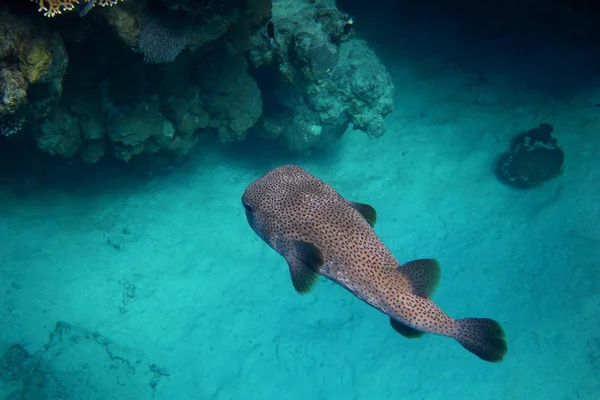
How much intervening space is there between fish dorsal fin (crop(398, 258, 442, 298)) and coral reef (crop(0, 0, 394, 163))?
179 inches

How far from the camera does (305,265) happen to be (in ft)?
11.1

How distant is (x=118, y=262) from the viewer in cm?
873

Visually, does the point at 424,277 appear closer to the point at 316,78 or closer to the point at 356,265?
the point at 356,265

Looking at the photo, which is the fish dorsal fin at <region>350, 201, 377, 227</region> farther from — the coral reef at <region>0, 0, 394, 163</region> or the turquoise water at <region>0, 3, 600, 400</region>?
the turquoise water at <region>0, 3, 600, 400</region>

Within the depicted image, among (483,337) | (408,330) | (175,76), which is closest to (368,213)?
(408,330)

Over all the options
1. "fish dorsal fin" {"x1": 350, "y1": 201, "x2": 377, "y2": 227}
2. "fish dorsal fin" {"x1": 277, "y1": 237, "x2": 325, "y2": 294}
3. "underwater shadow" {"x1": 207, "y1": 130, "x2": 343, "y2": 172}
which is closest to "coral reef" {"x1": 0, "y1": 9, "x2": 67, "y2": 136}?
"fish dorsal fin" {"x1": 277, "y1": 237, "x2": 325, "y2": 294}

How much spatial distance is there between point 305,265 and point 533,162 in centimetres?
1085

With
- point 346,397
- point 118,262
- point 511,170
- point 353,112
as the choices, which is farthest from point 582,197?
point 118,262

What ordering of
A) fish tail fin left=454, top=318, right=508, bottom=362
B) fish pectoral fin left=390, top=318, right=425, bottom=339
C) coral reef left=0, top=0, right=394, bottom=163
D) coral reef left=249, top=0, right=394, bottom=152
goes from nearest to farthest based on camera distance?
1. fish tail fin left=454, top=318, right=508, bottom=362
2. fish pectoral fin left=390, top=318, right=425, bottom=339
3. coral reef left=0, top=0, right=394, bottom=163
4. coral reef left=249, top=0, right=394, bottom=152

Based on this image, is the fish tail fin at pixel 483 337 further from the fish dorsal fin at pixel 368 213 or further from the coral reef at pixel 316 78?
the coral reef at pixel 316 78

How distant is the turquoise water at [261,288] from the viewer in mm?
8070

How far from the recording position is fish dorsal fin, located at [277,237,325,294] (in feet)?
10.8

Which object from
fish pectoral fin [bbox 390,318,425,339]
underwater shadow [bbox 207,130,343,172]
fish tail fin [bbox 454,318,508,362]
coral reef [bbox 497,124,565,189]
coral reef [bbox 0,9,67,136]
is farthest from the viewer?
coral reef [bbox 497,124,565,189]

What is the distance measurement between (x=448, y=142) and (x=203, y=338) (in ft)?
31.1
